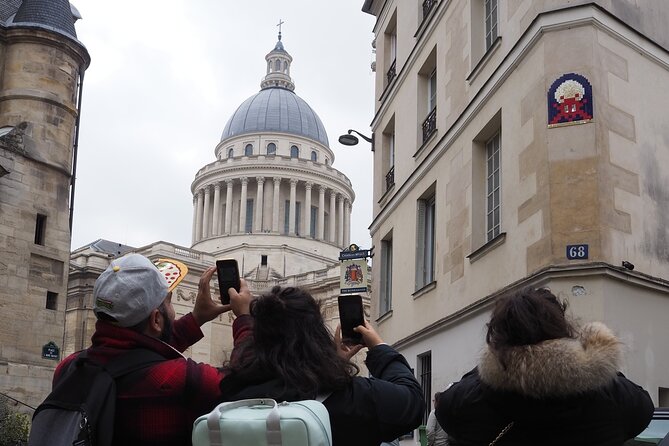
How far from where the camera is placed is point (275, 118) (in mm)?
85000

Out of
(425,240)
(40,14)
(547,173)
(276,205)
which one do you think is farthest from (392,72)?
(276,205)

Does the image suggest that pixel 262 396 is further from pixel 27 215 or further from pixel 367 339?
pixel 27 215

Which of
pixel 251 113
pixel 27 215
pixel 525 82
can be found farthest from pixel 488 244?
pixel 251 113

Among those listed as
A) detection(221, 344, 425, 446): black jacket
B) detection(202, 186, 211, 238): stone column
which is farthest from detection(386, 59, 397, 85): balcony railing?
detection(202, 186, 211, 238): stone column


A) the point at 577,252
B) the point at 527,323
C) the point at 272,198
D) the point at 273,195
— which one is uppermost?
the point at 273,195

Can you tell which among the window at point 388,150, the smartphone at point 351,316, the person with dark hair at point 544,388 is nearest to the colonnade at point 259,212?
the window at point 388,150

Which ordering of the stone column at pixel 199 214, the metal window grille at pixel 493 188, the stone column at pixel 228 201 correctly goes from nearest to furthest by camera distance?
the metal window grille at pixel 493 188 → the stone column at pixel 228 201 → the stone column at pixel 199 214

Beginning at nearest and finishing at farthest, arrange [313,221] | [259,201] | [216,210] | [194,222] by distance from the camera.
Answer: [259,201] < [216,210] < [313,221] < [194,222]

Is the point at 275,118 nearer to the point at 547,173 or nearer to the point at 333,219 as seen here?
the point at 333,219

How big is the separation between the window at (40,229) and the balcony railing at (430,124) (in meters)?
13.9

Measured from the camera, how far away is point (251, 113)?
86.3 metres

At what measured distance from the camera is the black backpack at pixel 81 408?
2736mm

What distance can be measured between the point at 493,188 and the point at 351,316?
8.79 metres

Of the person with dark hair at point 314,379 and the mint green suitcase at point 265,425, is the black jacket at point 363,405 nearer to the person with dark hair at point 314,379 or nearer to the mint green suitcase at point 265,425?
the person with dark hair at point 314,379
